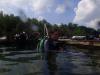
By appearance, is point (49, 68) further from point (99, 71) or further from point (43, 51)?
point (43, 51)

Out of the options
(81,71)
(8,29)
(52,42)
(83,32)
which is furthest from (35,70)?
(83,32)

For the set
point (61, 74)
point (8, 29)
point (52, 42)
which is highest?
point (8, 29)

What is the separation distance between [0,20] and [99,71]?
9674 cm

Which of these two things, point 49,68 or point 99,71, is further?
point 49,68

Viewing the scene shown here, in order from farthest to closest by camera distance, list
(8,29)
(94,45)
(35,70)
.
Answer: (8,29) < (94,45) < (35,70)

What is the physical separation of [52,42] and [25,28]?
87.0 metres

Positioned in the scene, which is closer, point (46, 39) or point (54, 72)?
point (54, 72)

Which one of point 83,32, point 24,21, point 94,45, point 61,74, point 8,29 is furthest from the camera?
point 83,32

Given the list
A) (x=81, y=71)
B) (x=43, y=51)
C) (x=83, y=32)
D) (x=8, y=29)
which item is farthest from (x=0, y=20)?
(x=81, y=71)

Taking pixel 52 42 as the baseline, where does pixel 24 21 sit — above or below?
above

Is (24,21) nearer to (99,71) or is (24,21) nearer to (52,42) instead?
(52,42)

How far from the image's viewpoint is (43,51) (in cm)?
2131

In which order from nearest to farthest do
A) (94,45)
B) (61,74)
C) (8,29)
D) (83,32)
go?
(61,74)
(94,45)
(8,29)
(83,32)

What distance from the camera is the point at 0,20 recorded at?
356ft
